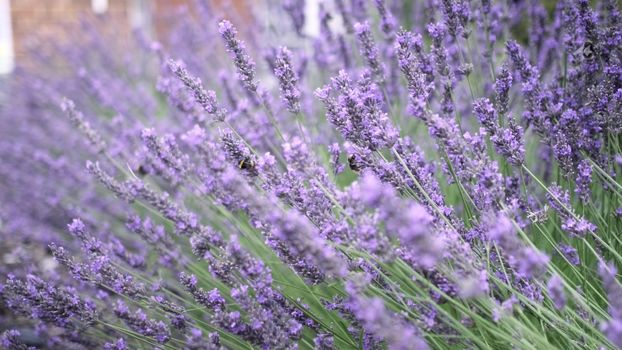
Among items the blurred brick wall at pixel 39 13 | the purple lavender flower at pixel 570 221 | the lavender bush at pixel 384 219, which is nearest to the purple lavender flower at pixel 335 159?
the lavender bush at pixel 384 219

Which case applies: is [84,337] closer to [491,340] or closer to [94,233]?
[94,233]

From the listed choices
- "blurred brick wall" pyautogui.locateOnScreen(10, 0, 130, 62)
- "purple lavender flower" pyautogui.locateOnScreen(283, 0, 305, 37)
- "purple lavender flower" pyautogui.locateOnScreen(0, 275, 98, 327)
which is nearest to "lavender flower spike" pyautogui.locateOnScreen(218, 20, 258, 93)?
"purple lavender flower" pyautogui.locateOnScreen(0, 275, 98, 327)

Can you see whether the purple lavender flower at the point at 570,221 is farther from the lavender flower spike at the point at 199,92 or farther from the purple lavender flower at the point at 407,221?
the lavender flower spike at the point at 199,92

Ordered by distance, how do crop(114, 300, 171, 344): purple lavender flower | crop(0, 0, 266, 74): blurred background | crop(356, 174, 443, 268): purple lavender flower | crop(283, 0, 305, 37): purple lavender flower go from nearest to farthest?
crop(356, 174, 443, 268): purple lavender flower < crop(114, 300, 171, 344): purple lavender flower < crop(283, 0, 305, 37): purple lavender flower < crop(0, 0, 266, 74): blurred background

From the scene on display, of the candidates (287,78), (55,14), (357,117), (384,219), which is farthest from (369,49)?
(55,14)

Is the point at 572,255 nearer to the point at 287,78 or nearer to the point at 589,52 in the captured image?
the point at 589,52

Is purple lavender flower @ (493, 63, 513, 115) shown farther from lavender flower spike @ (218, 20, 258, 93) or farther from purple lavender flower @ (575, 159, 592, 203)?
lavender flower spike @ (218, 20, 258, 93)
